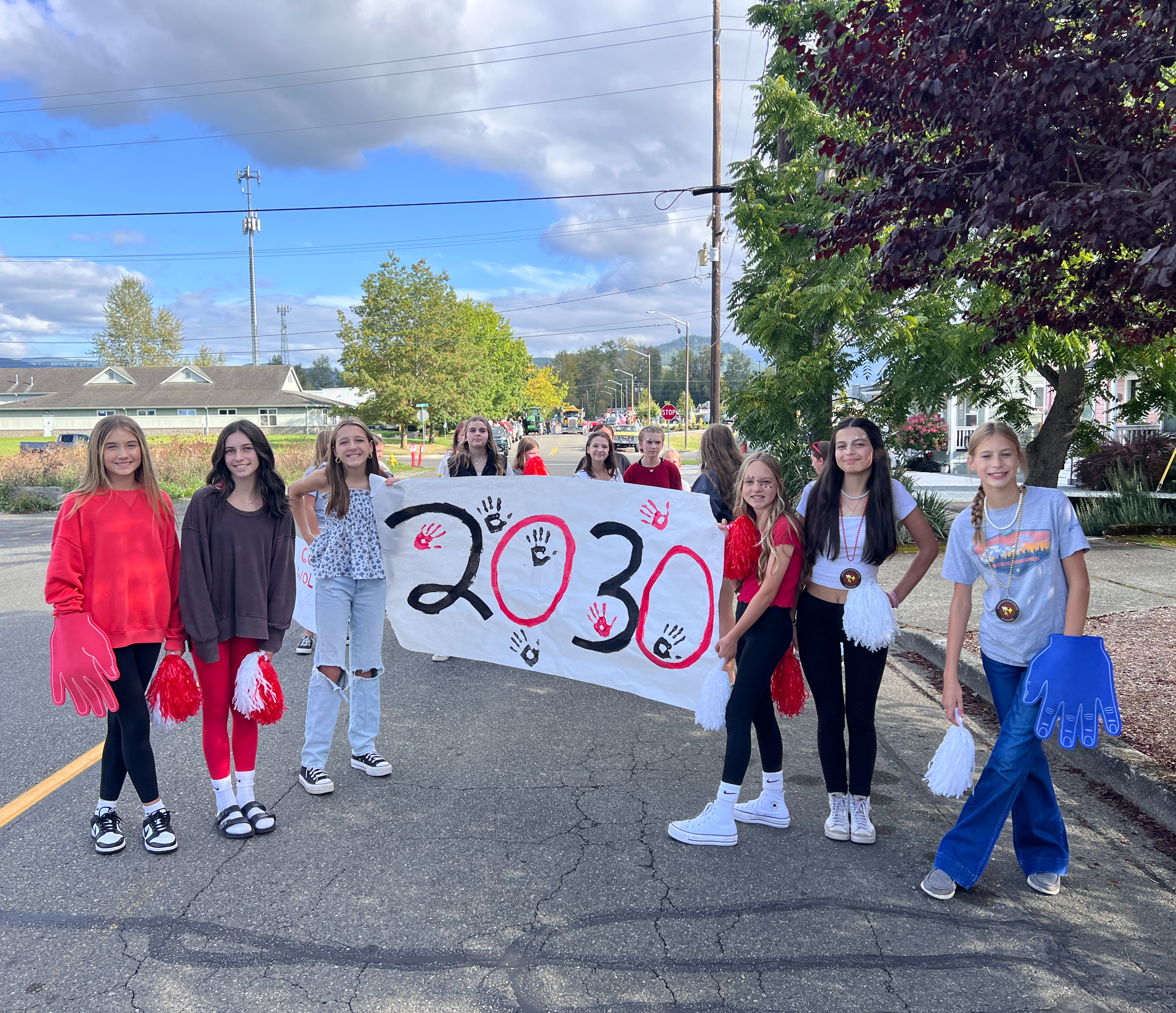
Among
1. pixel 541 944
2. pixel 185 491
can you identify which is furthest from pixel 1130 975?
pixel 185 491

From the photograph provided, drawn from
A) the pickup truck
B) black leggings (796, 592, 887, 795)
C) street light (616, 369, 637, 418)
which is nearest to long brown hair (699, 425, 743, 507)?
black leggings (796, 592, 887, 795)

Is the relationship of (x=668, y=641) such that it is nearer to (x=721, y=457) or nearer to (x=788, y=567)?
(x=788, y=567)

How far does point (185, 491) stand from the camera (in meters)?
24.3

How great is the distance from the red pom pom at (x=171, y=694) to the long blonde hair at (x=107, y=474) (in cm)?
68

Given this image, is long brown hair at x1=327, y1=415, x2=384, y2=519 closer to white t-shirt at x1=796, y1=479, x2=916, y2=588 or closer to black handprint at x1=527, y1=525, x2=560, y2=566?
black handprint at x1=527, y1=525, x2=560, y2=566

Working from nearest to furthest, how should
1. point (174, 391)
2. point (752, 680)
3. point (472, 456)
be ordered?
point (752, 680)
point (472, 456)
point (174, 391)

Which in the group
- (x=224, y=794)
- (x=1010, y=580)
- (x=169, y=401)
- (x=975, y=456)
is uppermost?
(x=169, y=401)

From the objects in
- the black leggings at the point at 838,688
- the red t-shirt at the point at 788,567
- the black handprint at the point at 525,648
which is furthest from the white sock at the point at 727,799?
the black handprint at the point at 525,648

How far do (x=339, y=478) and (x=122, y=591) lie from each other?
4.25 ft

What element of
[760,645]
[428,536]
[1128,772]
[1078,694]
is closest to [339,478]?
[428,536]

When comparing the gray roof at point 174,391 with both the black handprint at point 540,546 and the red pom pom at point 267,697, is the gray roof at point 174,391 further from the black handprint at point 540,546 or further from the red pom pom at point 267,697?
the red pom pom at point 267,697

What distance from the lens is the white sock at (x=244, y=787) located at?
4117 mm

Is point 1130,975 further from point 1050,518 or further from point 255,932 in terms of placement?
point 255,932

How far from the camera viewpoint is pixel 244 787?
4.13 metres
